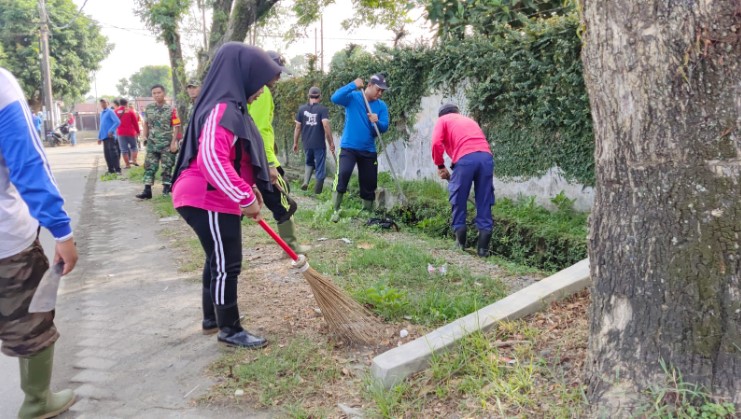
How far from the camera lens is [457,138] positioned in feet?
21.8

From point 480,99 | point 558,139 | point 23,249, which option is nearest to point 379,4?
point 480,99

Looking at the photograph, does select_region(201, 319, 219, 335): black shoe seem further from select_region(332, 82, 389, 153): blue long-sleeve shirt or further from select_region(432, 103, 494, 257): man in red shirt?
select_region(332, 82, 389, 153): blue long-sleeve shirt

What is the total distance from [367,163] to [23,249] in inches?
221

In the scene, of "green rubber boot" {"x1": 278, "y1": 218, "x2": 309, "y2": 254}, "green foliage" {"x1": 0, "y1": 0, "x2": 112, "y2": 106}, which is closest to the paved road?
"green rubber boot" {"x1": 278, "y1": 218, "x2": 309, "y2": 254}

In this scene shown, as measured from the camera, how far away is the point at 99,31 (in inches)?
1703

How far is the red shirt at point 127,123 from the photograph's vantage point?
1403cm

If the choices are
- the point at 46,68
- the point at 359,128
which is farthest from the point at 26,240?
the point at 46,68

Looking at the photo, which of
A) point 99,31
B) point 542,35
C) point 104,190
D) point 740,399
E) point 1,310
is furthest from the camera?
point 99,31

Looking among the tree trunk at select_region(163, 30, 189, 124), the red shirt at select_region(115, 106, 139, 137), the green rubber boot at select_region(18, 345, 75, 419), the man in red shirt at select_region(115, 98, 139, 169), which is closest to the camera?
the green rubber boot at select_region(18, 345, 75, 419)

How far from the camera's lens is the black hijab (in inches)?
138

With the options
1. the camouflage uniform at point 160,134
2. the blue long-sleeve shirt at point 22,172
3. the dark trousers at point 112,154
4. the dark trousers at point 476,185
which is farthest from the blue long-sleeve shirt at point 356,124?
the dark trousers at point 112,154

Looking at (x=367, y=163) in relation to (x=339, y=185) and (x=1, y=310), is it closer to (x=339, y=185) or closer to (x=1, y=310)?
(x=339, y=185)

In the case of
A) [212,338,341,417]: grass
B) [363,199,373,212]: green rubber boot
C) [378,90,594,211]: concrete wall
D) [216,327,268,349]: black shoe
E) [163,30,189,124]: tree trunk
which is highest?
[163,30,189,124]: tree trunk

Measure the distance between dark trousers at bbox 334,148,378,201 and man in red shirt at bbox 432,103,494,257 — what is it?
1.52 meters
